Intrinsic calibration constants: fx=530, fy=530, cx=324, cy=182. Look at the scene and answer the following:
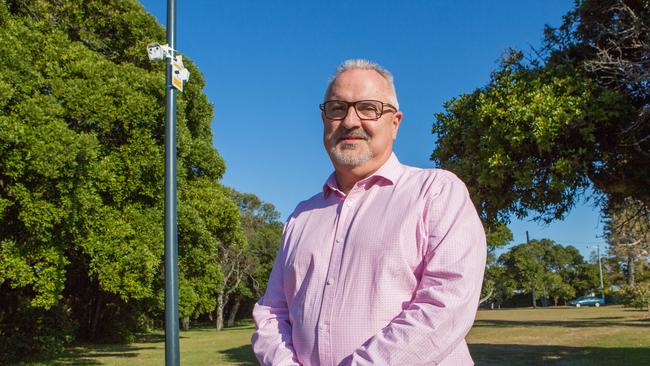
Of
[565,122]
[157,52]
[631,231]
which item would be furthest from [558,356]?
[157,52]

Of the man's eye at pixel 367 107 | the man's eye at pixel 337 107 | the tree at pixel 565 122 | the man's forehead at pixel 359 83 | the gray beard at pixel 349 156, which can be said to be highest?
the tree at pixel 565 122

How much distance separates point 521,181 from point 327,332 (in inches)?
303

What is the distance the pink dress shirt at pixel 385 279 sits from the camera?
1.75 metres

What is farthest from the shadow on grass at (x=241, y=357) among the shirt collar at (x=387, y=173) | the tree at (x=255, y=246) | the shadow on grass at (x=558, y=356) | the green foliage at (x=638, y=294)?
the green foliage at (x=638, y=294)

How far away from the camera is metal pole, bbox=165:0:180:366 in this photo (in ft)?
17.8

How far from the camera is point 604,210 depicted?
10.9 m

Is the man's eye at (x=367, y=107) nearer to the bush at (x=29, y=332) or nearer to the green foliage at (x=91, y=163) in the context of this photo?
the green foliage at (x=91, y=163)

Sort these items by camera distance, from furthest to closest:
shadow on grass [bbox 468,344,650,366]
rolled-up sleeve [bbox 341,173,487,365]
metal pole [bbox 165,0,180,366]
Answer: shadow on grass [bbox 468,344,650,366] → metal pole [bbox 165,0,180,366] → rolled-up sleeve [bbox 341,173,487,365]

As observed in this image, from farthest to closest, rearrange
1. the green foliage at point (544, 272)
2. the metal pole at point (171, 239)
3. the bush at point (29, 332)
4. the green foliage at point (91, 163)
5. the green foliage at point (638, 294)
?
1. the green foliage at point (544, 272)
2. the green foliage at point (638, 294)
3. the bush at point (29, 332)
4. the green foliage at point (91, 163)
5. the metal pole at point (171, 239)

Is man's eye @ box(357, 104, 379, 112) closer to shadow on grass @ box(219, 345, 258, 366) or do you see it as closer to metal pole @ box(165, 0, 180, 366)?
metal pole @ box(165, 0, 180, 366)

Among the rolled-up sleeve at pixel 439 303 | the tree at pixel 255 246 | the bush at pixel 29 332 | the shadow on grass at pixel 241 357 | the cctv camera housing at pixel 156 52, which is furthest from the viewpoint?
the tree at pixel 255 246

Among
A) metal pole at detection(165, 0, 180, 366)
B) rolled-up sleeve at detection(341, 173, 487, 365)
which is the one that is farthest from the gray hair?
metal pole at detection(165, 0, 180, 366)

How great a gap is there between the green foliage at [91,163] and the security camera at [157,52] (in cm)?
560

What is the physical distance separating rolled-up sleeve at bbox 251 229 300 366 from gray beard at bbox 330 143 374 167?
543 millimetres
